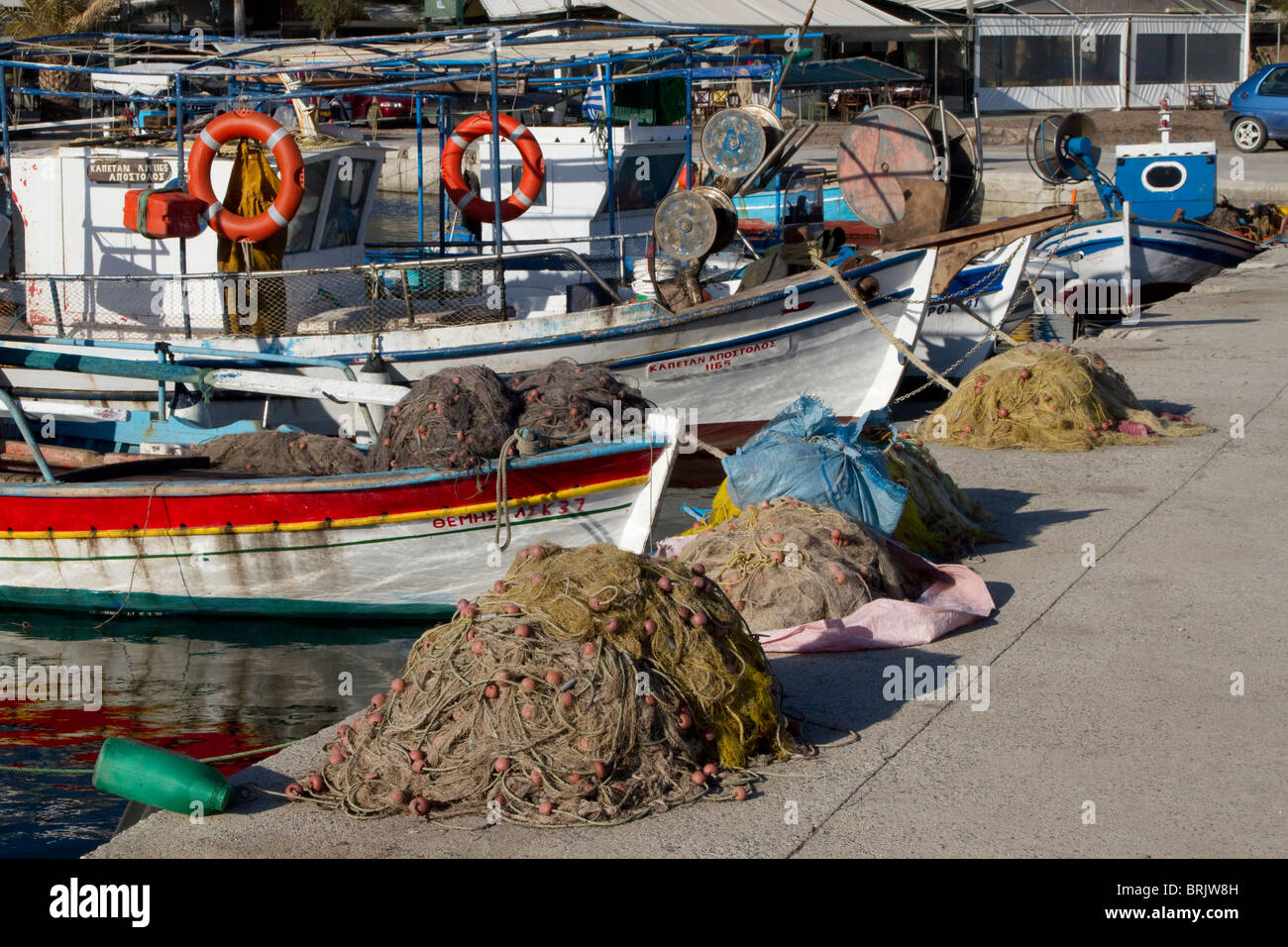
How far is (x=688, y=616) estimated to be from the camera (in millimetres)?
4797

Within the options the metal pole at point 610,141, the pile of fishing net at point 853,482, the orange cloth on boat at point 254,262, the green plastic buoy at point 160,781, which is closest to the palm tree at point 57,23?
the metal pole at point 610,141

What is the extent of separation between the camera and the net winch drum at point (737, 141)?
38.1 feet

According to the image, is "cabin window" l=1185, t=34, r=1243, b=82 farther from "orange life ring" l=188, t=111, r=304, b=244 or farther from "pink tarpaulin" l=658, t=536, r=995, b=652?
"pink tarpaulin" l=658, t=536, r=995, b=652

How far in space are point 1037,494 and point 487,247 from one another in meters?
7.88

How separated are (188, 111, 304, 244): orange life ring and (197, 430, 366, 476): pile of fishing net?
2.56 metres

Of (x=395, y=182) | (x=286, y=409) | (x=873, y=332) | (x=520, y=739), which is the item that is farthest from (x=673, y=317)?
(x=395, y=182)

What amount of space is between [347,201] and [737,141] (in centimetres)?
355

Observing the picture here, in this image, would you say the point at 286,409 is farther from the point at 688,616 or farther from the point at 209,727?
the point at 688,616

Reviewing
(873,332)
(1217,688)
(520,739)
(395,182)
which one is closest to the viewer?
(520,739)

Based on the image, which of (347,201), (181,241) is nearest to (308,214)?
(347,201)

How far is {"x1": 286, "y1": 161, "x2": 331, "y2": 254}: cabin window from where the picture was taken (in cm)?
1221

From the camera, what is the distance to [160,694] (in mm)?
7941

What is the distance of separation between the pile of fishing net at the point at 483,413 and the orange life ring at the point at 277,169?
11.4ft

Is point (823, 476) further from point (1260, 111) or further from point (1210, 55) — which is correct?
point (1210, 55)
